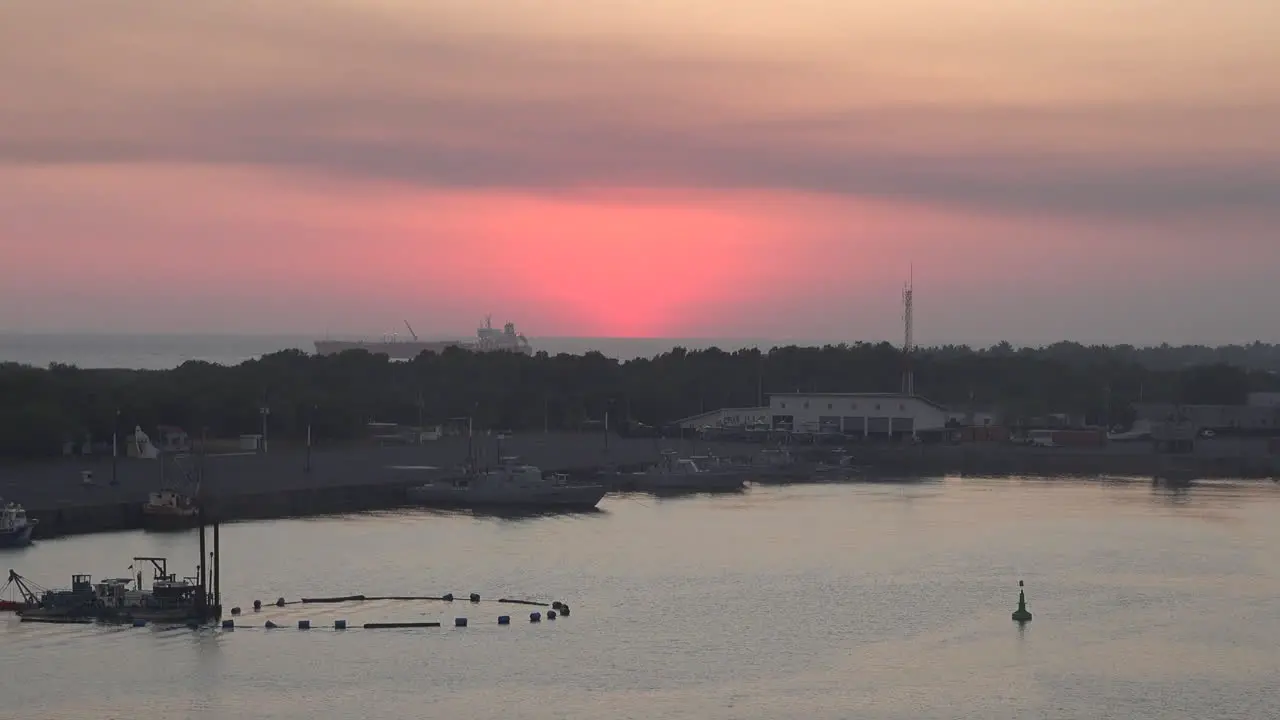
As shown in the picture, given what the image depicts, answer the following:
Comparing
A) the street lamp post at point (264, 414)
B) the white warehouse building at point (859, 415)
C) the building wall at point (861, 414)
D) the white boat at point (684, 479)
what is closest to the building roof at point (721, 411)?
the white warehouse building at point (859, 415)

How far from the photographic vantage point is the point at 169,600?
27.6 metres

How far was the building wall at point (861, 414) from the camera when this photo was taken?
2840 inches

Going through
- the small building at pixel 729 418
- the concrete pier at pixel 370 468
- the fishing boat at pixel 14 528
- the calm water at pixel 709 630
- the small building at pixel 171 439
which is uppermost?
the small building at pixel 729 418

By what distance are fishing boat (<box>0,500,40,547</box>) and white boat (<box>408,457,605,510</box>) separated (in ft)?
45.5

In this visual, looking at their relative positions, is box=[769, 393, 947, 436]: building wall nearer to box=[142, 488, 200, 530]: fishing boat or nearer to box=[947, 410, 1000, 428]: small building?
box=[947, 410, 1000, 428]: small building

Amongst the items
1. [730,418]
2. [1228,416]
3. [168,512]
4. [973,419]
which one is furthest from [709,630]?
[1228,416]

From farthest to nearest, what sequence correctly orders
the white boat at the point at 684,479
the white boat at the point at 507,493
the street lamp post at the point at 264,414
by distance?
1. the street lamp post at the point at 264,414
2. the white boat at the point at 684,479
3. the white boat at the point at 507,493

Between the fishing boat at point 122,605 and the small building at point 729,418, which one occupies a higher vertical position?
the small building at point 729,418

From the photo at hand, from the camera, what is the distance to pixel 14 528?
35562 millimetres

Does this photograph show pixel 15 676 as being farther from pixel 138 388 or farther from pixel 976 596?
pixel 138 388

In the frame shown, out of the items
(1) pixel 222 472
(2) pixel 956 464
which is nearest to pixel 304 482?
(1) pixel 222 472

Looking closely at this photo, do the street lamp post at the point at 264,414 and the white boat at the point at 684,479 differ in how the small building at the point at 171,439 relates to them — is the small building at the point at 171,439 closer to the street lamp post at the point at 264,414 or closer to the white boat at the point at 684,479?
the street lamp post at the point at 264,414

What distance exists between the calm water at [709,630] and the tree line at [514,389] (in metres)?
16.0

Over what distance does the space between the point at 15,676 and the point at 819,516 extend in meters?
26.0
